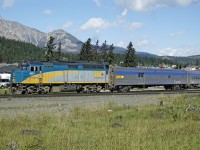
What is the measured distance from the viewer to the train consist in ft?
140

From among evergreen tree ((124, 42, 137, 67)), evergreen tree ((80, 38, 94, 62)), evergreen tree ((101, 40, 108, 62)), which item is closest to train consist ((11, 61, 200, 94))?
evergreen tree ((124, 42, 137, 67))

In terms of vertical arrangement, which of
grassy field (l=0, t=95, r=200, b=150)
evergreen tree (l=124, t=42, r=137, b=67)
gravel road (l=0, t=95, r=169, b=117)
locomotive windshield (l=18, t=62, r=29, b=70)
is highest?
evergreen tree (l=124, t=42, r=137, b=67)

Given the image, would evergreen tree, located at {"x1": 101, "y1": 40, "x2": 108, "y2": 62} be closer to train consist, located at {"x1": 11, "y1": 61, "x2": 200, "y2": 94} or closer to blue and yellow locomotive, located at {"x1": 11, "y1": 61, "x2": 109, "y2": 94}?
train consist, located at {"x1": 11, "y1": 61, "x2": 200, "y2": 94}

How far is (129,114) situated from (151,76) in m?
37.6

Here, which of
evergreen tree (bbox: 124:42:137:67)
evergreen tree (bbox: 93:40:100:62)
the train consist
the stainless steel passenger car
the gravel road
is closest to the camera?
the gravel road

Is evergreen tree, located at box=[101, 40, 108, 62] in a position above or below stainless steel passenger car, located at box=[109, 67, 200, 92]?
above

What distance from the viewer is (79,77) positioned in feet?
154

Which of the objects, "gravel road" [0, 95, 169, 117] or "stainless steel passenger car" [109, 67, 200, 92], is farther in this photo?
"stainless steel passenger car" [109, 67, 200, 92]

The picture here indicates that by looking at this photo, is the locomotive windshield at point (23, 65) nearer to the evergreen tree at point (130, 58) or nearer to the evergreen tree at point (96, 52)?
the evergreen tree at point (130, 58)

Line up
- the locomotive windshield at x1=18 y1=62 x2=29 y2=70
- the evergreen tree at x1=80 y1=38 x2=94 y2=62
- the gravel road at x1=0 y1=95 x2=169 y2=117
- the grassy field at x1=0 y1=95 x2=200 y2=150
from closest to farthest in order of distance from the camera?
the grassy field at x1=0 y1=95 x2=200 y2=150
the gravel road at x1=0 y1=95 x2=169 y2=117
the locomotive windshield at x1=18 y1=62 x2=29 y2=70
the evergreen tree at x1=80 y1=38 x2=94 y2=62

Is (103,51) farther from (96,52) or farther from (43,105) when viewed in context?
(43,105)

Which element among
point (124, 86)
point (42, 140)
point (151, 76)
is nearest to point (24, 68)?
point (124, 86)

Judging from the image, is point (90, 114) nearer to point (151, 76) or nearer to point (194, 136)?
point (194, 136)

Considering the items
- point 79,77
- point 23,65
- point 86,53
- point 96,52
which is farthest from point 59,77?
point 96,52
